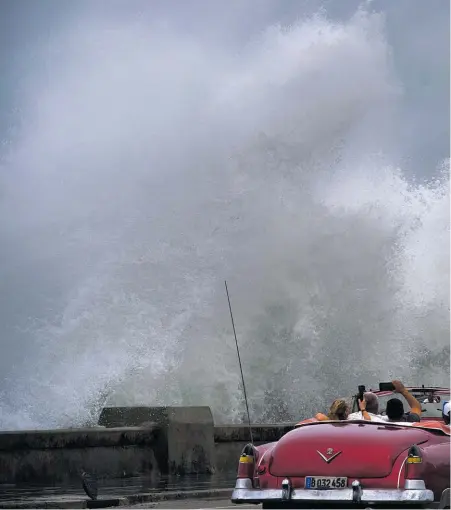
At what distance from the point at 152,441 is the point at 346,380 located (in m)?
19.4

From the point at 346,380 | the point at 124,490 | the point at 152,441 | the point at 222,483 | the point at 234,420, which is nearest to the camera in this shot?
the point at 124,490

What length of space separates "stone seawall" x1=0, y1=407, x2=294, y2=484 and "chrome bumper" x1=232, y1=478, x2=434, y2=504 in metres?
7.74

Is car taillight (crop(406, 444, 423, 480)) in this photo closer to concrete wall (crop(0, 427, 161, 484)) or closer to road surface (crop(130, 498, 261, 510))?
road surface (crop(130, 498, 261, 510))

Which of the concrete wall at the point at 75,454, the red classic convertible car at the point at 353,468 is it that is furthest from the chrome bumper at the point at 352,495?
the concrete wall at the point at 75,454

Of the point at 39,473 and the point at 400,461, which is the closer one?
the point at 400,461

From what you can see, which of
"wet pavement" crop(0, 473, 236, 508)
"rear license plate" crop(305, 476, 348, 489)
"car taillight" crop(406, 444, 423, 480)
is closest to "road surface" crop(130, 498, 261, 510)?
"wet pavement" crop(0, 473, 236, 508)

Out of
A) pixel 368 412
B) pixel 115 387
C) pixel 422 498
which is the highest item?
pixel 115 387

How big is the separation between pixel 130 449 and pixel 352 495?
910 cm

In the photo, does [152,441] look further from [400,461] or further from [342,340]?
[342,340]

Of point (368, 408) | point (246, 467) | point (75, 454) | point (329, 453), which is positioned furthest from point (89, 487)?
point (329, 453)

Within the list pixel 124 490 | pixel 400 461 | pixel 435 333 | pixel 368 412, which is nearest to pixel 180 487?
pixel 124 490

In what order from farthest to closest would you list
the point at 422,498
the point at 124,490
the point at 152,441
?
1. the point at 152,441
2. the point at 124,490
3. the point at 422,498

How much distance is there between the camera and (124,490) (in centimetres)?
1511

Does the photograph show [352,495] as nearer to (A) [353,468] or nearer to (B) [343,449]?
(A) [353,468]
